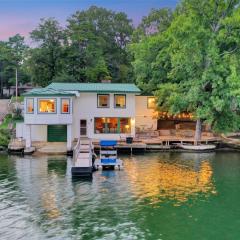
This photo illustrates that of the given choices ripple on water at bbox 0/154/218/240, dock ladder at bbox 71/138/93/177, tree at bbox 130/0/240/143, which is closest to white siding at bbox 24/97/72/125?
dock ladder at bbox 71/138/93/177

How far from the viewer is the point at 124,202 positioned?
22.6m

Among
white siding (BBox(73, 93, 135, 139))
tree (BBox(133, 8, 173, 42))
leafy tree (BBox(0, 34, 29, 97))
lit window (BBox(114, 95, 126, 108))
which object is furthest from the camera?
leafy tree (BBox(0, 34, 29, 97))

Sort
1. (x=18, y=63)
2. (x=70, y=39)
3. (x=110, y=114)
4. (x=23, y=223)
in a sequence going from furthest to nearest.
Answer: (x=18, y=63), (x=70, y=39), (x=110, y=114), (x=23, y=223)

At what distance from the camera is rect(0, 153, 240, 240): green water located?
1794 cm

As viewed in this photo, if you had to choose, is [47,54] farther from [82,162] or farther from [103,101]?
[82,162]

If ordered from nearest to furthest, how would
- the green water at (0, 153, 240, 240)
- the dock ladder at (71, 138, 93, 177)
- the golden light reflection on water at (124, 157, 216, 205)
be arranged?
the green water at (0, 153, 240, 240), the golden light reflection on water at (124, 157, 216, 205), the dock ladder at (71, 138, 93, 177)

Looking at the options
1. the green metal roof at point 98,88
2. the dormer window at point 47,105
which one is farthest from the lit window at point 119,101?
the dormer window at point 47,105

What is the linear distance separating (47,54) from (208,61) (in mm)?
27774

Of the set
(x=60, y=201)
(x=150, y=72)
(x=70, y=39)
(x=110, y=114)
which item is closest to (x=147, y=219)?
(x=60, y=201)

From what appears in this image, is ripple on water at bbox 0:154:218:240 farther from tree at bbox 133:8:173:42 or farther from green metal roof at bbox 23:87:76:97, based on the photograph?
tree at bbox 133:8:173:42

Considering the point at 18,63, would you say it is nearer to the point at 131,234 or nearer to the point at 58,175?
the point at 58,175

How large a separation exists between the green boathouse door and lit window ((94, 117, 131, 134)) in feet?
12.7

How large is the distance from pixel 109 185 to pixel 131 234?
378 inches

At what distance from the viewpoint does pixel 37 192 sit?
983 inches
